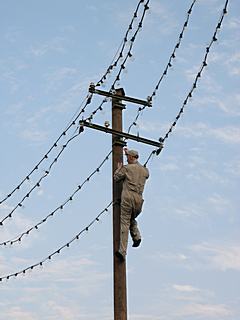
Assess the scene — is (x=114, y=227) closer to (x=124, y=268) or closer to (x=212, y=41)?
(x=124, y=268)

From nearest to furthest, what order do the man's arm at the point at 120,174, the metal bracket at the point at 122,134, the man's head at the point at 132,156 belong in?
the man's arm at the point at 120,174, the man's head at the point at 132,156, the metal bracket at the point at 122,134

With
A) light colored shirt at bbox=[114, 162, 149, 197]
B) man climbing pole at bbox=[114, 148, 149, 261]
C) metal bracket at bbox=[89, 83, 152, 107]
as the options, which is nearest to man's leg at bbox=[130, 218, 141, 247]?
man climbing pole at bbox=[114, 148, 149, 261]

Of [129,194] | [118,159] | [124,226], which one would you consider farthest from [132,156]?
[124,226]

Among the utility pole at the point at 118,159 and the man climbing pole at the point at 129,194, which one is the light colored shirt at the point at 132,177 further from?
the utility pole at the point at 118,159

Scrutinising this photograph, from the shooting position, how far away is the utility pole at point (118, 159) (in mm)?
11102

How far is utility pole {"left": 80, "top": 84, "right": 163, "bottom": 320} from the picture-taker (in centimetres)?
1110

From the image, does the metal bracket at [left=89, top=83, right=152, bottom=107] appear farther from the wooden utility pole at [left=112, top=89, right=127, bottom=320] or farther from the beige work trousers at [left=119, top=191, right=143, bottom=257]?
the beige work trousers at [left=119, top=191, right=143, bottom=257]

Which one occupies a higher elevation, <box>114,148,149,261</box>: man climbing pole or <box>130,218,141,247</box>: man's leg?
<box>114,148,149,261</box>: man climbing pole

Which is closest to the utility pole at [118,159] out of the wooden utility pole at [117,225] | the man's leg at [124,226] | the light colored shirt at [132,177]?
the wooden utility pole at [117,225]

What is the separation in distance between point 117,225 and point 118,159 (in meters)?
1.02

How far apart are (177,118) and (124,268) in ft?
8.29

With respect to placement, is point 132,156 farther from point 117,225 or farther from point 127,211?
point 117,225

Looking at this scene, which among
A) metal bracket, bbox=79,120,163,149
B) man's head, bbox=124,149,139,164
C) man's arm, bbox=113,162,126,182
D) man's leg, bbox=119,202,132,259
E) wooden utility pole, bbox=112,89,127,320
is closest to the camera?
wooden utility pole, bbox=112,89,127,320

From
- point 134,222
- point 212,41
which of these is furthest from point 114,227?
point 212,41
